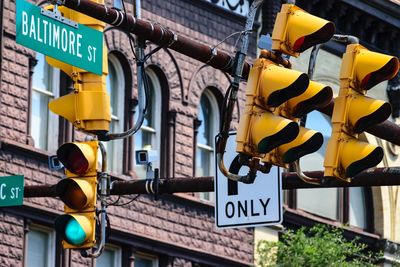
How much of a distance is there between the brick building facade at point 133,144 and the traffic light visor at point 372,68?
1328 centimetres

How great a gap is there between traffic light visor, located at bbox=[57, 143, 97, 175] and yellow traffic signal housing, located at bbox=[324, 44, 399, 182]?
278 centimetres

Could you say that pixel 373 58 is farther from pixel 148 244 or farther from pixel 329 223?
pixel 329 223

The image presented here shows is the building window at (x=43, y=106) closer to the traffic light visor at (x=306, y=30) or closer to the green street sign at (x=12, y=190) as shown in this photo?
the green street sign at (x=12, y=190)

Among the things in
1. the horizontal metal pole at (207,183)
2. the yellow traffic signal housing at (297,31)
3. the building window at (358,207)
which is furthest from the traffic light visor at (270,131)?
the building window at (358,207)

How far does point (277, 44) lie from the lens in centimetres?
1612

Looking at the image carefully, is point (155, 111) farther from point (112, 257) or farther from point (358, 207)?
point (358, 207)

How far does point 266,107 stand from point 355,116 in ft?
3.95

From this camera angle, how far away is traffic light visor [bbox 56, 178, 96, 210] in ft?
58.6

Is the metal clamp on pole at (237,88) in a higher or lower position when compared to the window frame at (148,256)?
lower

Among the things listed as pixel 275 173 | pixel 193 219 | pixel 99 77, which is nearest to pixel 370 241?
pixel 193 219

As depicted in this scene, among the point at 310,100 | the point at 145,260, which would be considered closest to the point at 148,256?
the point at 145,260

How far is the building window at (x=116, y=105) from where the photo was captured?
3216cm

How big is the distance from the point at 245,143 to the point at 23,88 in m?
14.2

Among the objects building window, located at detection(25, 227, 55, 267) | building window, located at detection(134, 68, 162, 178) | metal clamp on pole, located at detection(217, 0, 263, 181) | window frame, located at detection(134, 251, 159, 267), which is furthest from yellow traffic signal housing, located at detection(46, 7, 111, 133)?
building window, located at detection(134, 68, 162, 178)
